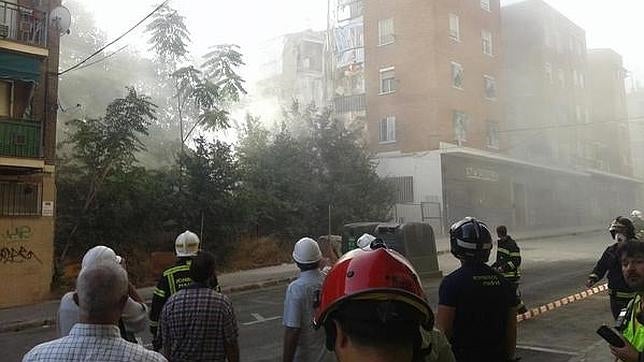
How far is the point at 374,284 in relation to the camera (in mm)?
1364

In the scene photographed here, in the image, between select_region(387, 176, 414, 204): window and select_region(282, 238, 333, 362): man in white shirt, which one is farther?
select_region(387, 176, 414, 204): window

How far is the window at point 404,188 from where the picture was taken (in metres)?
27.4

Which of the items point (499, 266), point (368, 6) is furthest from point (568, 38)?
point (499, 266)

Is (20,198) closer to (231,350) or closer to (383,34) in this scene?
(231,350)

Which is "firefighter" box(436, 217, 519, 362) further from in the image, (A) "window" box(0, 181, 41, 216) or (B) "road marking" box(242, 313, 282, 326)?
(A) "window" box(0, 181, 41, 216)

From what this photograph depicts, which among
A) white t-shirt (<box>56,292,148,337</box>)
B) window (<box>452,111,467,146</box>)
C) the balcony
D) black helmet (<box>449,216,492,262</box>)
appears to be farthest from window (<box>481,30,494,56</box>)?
white t-shirt (<box>56,292,148,337</box>)

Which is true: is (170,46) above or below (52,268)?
above

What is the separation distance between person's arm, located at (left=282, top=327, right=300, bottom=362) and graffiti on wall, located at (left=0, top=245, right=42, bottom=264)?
12149 millimetres

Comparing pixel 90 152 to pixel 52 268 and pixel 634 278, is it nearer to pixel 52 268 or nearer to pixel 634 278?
pixel 52 268

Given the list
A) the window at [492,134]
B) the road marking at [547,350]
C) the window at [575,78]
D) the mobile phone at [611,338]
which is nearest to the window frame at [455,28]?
the window at [492,134]

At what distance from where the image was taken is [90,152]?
49.8ft

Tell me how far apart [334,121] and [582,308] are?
14938mm

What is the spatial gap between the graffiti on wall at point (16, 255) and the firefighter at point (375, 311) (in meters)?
14.1

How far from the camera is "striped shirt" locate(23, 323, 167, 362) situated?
2.03 m
